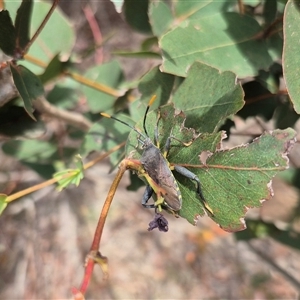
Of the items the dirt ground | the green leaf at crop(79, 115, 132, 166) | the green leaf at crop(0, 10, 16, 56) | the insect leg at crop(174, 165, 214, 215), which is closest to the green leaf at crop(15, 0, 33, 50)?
the green leaf at crop(0, 10, 16, 56)

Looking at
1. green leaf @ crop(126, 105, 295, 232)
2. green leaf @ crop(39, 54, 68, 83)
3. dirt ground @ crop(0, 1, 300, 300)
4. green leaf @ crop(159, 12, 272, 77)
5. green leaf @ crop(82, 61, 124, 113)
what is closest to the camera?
green leaf @ crop(126, 105, 295, 232)

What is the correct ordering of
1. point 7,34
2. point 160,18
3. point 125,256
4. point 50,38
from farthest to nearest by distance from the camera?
point 125,256 < point 50,38 < point 160,18 < point 7,34

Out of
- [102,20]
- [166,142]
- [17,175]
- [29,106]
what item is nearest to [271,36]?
[166,142]

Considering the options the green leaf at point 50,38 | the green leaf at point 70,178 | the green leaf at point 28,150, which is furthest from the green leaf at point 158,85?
the green leaf at point 28,150

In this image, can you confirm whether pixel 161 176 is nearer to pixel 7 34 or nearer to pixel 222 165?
pixel 222 165

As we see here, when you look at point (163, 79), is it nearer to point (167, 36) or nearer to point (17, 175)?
point (167, 36)

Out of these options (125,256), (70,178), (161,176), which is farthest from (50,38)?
(125,256)

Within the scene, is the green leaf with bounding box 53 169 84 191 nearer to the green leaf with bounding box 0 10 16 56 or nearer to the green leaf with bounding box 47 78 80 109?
the green leaf with bounding box 0 10 16 56
